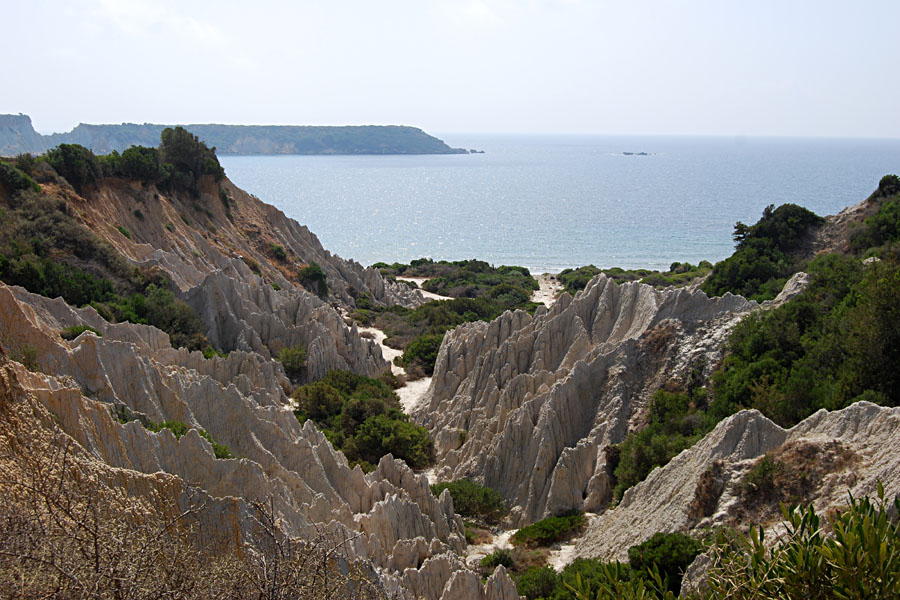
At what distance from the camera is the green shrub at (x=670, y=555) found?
12.1m

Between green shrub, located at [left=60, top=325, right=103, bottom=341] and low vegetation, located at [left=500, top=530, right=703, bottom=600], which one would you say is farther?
green shrub, located at [left=60, top=325, right=103, bottom=341]

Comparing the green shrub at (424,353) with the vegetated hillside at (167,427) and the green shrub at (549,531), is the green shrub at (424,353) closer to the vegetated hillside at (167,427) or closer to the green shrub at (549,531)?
the vegetated hillside at (167,427)

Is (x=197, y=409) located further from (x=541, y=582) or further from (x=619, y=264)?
(x=619, y=264)

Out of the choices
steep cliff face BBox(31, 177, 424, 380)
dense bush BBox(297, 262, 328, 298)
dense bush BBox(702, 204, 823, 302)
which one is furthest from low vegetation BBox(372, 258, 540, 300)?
dense bush BBox(702, 204, 823, 302)

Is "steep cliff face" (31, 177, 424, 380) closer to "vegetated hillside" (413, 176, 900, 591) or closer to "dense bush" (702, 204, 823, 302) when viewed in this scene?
"vegetated hillside" (413, 176, 900, 591)

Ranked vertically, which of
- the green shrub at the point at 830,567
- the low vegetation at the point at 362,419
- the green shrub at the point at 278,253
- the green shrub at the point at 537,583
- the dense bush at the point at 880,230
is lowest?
the low vegetation at the point at 362,419

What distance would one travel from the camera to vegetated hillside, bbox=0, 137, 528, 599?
8180 millimetres

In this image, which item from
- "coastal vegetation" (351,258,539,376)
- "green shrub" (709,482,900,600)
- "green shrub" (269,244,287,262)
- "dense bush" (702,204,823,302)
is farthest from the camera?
"green shrub" (269,244,287,262)

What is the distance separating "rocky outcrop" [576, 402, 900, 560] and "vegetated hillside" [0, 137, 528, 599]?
10.9ft

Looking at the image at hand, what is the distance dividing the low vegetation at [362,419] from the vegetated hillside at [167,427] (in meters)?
0.22

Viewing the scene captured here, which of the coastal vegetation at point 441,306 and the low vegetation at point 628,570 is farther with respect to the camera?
the coastal vegetation at point 441,306

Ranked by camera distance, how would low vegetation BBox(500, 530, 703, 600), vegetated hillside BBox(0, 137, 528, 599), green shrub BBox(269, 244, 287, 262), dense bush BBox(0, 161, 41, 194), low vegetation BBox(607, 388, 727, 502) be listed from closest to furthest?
vegetated hillside BBox(0, 137, 528, 599) → low vegetation BBox(500, 530, 703, 600) → low vegetation BBox(607, 388, 727, 502) → dense bush BBox(0, 161, 41, 194) → green shrub BBox(269, 244, 287, 262)

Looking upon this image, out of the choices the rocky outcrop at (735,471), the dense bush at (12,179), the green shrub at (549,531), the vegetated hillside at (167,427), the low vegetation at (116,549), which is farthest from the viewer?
the dense bush at (12,179)

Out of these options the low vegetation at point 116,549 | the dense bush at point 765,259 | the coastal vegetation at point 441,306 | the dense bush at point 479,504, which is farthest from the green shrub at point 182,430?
the dense bush at point 765,259
